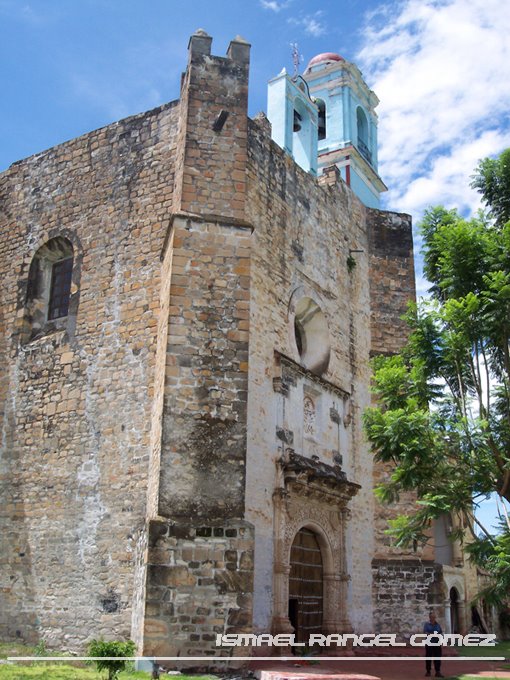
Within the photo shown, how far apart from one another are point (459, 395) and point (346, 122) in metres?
16.3

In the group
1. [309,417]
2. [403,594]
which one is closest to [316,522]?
[309,417]

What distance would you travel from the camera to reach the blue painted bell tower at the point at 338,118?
22281mm

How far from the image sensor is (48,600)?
10836mm

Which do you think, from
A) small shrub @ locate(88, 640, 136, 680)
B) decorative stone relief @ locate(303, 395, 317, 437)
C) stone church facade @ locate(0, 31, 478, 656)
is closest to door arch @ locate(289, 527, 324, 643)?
stone church facade @ locate(0, 31, 478, 656)

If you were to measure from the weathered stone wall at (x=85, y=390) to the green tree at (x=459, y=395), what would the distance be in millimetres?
3575

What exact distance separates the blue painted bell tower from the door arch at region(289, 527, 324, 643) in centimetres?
1269

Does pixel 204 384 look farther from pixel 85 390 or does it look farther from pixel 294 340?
pixel 294 340

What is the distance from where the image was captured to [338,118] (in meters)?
25.0

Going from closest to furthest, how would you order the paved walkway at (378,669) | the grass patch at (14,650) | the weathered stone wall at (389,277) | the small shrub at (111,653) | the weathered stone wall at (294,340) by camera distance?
the small shrub at (111,653) < the paved walkway at (378,669) < the grass patch at (14,650) < the weathered stone wall at (294,340) < the weathered stone wall at (389,277)

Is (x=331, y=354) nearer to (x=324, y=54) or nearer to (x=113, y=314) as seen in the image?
(x=113, y=314)

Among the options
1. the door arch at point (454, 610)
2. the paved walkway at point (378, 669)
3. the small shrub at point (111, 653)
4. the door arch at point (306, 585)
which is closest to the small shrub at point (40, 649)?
the small shrub at point (111, 653)

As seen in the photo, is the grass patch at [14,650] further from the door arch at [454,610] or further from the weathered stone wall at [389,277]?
the door arch at [454,610]

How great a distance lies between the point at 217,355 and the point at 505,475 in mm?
4089

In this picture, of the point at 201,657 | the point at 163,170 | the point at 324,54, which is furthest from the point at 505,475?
the point at 324,54
